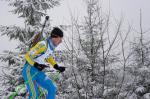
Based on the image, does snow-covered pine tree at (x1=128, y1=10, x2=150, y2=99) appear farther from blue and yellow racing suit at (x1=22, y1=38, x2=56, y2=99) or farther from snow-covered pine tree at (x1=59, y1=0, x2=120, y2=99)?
blue and yellow racing suit at (x1=22, y1=38, x2=56, y2=99)

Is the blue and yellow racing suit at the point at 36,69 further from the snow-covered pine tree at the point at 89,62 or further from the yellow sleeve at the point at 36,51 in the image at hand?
the snow-covered pine tree at the point at 89,62

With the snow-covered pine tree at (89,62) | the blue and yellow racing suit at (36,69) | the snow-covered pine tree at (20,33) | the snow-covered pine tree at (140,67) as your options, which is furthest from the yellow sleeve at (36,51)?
the snow-covered pine tree at (140,67)

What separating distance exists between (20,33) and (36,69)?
6761 millimetres

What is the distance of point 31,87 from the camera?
6.69m

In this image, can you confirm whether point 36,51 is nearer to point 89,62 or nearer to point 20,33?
point 20,33

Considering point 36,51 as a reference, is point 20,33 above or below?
above

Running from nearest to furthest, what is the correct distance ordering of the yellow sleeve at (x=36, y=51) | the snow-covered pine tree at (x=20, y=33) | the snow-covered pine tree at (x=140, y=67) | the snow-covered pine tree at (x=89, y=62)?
1. the yellow sleeve at (x=36, y=51)
2. the snow-covered pine tree at (x=20, y=33)
3. the snow-covered pine tree at (x=89, y=62)
4. the snow-covered pine tree at (x=140, y=67)

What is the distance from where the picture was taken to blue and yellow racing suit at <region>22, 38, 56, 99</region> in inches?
248

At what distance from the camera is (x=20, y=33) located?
43.4 ft

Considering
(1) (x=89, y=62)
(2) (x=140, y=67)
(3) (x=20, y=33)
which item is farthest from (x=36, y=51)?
(2) (x=140, y=67)

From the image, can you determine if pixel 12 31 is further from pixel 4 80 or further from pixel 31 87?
pixel 31 87

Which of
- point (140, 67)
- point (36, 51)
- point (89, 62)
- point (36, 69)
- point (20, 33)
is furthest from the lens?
point (140, 67)

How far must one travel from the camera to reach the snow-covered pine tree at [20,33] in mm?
12664

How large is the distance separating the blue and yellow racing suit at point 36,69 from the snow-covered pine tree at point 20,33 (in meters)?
5.40
